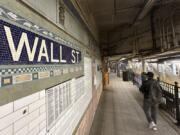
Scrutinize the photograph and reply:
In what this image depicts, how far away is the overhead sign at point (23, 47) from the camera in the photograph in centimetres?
54

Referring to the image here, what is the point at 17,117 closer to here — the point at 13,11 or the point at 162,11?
the point at 13,11

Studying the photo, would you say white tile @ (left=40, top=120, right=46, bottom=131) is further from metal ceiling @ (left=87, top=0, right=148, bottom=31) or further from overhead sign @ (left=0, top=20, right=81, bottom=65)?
metal ceiling @ (left=87, top=0, right=148, bottom=31)

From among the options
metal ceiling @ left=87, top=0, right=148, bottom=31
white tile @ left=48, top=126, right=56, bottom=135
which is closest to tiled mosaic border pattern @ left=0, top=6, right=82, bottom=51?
white tile @ left=48, top=126, right=56, bottom=135

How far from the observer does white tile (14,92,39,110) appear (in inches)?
24.5

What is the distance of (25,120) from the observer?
680mm

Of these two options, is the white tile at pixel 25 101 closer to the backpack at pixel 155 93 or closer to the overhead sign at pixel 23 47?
the overhead sign at pixel 23 47

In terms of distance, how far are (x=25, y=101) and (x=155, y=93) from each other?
2.91 m

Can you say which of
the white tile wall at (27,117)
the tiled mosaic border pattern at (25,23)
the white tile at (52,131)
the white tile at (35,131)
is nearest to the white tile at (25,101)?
the white tile wall at (27,117)

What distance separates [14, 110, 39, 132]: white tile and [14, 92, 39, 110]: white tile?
0.35 feet

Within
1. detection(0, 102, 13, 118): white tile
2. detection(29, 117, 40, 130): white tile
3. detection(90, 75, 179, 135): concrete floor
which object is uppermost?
detection(0, 102, 13, 118): white tile

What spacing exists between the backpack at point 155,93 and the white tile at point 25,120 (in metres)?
2.73

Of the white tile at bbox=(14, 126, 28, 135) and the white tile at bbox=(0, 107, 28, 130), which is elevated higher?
the white tile at bbox=(0, 107, 28, 130)

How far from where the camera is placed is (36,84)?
2.54 ft

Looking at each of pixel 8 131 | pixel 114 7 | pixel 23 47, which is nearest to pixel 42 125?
pixel 8 131
